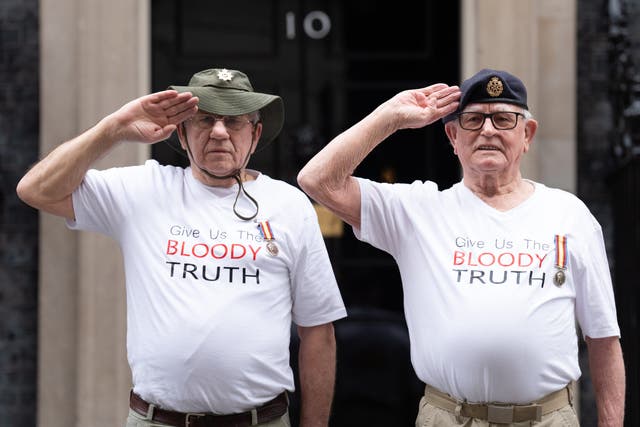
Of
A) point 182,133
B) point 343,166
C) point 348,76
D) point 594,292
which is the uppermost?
point 348,76

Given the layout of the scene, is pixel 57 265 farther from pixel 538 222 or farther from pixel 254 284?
pixel 538 222

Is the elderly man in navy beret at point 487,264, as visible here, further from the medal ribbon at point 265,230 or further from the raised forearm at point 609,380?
the medal ribbon at point 265,230

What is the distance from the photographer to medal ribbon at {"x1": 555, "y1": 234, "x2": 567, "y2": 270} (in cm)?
357

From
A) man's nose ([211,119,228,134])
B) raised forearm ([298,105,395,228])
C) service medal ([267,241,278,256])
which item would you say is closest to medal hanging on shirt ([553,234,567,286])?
raised forearm ([298,105,395,228])

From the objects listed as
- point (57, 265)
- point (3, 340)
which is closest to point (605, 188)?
point (57, 265)

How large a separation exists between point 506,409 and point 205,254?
1072mm

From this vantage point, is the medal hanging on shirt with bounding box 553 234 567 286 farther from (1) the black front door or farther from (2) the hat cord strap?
(1) the black front door

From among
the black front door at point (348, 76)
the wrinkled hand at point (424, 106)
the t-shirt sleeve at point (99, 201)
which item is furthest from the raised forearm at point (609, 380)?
the black front door at point (348, 76)

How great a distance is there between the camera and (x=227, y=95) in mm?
3777

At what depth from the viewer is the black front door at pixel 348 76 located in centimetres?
634

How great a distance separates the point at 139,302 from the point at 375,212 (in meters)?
0.83

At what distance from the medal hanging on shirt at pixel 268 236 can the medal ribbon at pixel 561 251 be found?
2.97 feet

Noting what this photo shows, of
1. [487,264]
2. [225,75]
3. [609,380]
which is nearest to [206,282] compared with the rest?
[225,75]

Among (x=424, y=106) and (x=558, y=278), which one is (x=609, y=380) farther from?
(x=424, y=106)
